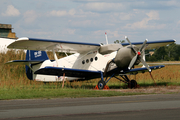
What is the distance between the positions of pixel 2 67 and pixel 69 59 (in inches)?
319

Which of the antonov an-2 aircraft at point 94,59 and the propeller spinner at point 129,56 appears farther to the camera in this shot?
the antonov an-2 aircraft at point 94,59

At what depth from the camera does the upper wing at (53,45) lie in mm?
16094

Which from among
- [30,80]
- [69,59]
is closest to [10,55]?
[30,80]

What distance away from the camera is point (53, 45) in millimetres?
17281

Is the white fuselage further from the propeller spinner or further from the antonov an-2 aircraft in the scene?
the propeller spinner

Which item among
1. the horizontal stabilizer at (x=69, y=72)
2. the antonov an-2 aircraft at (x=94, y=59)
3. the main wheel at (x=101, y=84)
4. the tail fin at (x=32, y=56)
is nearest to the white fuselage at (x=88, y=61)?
the antonov an-2 aircraft at (x=94, y=59)

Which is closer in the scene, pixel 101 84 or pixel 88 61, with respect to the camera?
pixel 101 84

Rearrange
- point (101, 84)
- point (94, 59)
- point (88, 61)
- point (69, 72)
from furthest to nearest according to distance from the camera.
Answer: point (88, 61), point (94, 59), point (69, 72), point (101, 84)

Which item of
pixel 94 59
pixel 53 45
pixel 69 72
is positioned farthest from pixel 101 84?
pixel 53 45

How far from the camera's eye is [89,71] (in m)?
16.4

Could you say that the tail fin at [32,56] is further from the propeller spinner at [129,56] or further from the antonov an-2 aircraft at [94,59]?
the propeller spinner at [129,56]

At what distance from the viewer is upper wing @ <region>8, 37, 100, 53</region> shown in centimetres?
1609

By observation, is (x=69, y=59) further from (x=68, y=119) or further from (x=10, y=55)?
(x=68, y=119)

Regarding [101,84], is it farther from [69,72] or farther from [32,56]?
[32,56]
